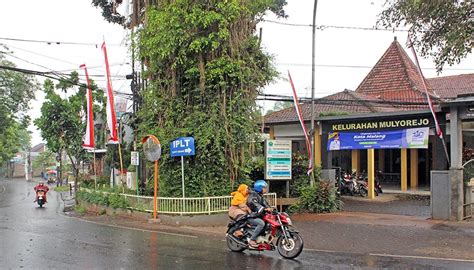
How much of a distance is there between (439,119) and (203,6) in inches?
393

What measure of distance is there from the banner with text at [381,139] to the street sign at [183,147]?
814 cm

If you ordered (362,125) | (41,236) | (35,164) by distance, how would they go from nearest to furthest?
(41,236) → (362,125) → (35,164)

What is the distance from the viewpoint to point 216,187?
14.8 metres

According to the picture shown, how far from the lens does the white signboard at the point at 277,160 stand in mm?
15719

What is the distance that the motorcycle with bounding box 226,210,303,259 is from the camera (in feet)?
28.8

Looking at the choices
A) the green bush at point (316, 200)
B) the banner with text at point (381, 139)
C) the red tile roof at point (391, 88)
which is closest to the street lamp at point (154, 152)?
the green bush at point (316, 200)

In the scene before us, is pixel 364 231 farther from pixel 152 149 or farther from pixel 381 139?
pixel 381 139

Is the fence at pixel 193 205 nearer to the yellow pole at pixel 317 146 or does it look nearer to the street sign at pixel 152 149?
the street sign at pixel 152 149

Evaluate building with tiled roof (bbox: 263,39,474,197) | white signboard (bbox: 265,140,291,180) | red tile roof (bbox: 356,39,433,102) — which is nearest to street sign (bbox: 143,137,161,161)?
white signboard (bbox: 265,140,291,180)

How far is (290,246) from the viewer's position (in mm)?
8781

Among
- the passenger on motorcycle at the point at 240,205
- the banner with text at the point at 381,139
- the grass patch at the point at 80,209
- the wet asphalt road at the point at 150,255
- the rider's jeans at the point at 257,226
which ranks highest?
the banner with text at the point at 381,139

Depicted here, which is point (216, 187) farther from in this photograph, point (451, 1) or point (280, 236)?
point (451, 1)

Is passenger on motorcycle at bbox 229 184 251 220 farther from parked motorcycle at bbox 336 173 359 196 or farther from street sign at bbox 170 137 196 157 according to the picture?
parked motorcycle at bbox 336 173 359 196

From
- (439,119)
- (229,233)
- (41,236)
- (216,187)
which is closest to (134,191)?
(216,187)
